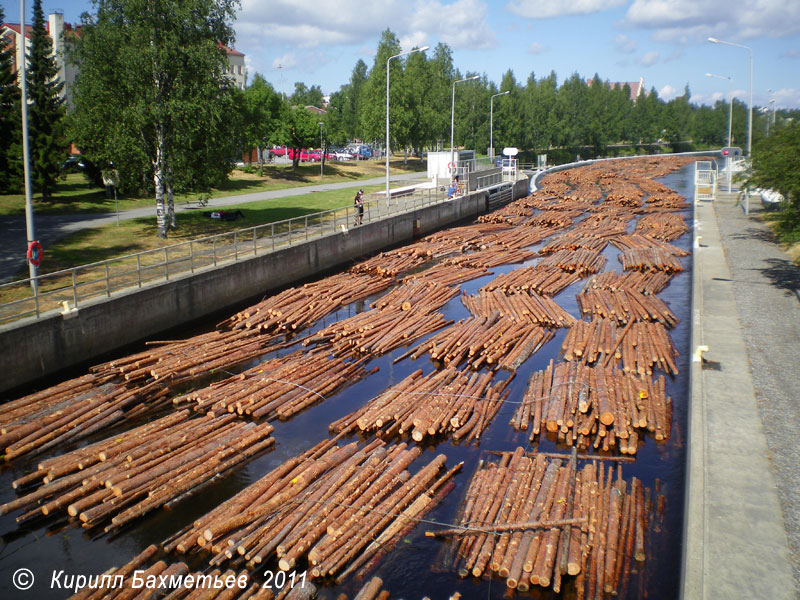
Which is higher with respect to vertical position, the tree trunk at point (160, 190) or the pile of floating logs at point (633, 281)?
the tree trunk at point (160, 190)

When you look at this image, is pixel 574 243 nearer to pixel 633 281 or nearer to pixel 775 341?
pixel 633 281

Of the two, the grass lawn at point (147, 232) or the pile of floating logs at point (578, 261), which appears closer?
the grass lawn at point (147, 232)

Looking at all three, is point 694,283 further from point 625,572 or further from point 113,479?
point 113,479

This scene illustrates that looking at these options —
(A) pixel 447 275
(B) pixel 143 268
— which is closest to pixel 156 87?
(B) pixel 143 268

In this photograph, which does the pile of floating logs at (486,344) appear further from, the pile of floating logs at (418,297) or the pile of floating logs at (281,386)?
the pile of floating logs at (418,297)

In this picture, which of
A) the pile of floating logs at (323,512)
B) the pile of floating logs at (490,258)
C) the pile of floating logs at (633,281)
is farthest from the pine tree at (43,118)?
the pile of floating logs at (323,512)

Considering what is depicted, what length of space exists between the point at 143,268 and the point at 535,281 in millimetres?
15865

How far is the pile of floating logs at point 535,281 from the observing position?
27312mm

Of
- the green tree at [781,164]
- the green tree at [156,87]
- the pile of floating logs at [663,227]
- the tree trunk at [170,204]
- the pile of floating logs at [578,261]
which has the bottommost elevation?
the pile of floating logs at [578,261]

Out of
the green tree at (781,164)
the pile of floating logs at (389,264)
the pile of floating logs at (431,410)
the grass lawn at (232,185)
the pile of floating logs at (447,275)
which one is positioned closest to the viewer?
the pile of floating logs at (431,410)

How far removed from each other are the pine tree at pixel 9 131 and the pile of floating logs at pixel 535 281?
97.7 ft

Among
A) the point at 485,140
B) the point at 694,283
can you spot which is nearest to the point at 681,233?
the point at 694,283

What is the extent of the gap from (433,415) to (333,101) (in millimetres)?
92742

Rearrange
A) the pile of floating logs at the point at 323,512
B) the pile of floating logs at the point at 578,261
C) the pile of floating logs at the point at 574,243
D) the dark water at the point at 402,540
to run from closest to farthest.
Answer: the dark water at the point at 402,540, the pile of floating logs at the point at 323,512, the pile of floating logs at the point at 578,261, the pile of floating logs at the point at 574,243
